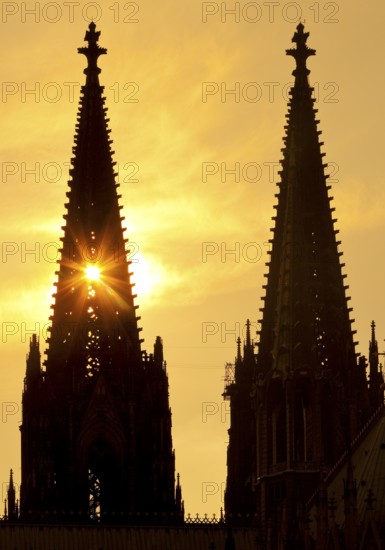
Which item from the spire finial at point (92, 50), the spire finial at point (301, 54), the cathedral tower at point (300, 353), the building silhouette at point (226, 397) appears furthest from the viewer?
the spire finial at point (92, 50)

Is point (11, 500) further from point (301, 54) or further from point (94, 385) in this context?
point (301, 54)

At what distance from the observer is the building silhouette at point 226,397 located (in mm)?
142500

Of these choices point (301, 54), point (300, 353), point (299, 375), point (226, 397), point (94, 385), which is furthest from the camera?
point (226, 397)

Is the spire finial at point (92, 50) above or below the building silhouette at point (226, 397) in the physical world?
above

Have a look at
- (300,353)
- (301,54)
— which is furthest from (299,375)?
(301,54)

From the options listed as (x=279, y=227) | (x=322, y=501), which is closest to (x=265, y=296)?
(x=279, y=227)

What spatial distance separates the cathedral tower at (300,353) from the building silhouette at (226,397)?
0.08 metres

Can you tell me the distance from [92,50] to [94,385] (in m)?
15.6

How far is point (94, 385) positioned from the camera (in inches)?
6442

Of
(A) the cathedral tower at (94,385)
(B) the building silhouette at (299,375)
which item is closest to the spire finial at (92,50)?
(A) the cathedral tower at (94,385)

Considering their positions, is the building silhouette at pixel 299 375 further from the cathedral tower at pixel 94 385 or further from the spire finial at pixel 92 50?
the spire finial at pixel 92 50

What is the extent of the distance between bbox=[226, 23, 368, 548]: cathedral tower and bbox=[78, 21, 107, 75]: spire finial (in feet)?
56.9

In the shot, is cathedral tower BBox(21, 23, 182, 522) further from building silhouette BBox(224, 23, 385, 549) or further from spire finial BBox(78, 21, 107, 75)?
building silhouette BBox(224, 23, 385, 549)

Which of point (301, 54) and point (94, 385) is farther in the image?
point (94, 385)
